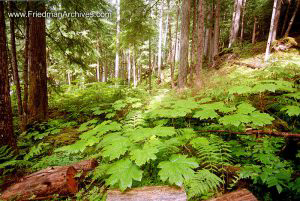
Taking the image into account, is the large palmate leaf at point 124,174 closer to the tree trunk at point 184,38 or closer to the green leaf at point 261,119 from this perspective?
the green leaf at point 261,119

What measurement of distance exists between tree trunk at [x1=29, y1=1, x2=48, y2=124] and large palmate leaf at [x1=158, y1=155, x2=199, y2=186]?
5.56m

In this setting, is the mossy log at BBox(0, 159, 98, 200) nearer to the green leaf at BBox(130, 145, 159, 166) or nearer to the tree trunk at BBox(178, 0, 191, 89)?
the green leaf at BBox(130, 145, 159, 166)

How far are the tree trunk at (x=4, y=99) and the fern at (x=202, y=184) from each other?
13.3 feet

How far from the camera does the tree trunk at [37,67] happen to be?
5.45 metres

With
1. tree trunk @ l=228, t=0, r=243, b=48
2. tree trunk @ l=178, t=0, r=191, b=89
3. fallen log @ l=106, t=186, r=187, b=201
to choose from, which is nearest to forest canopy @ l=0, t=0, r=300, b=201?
fallen log @ l=106, t=186, r=187, b=201

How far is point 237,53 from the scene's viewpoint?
14.2 m

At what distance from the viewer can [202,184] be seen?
1.85 metres

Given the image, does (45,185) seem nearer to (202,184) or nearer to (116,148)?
(116,148)

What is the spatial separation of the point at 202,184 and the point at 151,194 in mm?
606

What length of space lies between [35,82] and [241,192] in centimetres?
655

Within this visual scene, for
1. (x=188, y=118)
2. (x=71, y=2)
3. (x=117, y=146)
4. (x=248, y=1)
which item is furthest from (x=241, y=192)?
(x=248, y=1)

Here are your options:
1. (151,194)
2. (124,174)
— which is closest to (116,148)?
(124,174)

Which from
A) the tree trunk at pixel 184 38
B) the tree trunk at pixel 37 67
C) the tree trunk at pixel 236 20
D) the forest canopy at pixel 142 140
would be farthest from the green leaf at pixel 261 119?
the tree trunk at pixel 236 20

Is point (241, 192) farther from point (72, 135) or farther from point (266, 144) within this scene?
point (72, 135)
